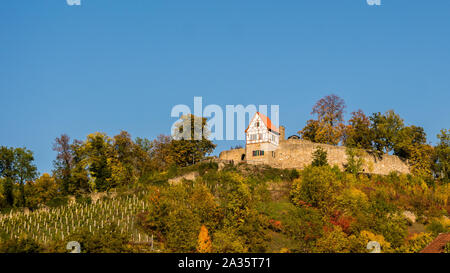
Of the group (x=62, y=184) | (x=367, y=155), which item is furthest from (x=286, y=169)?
(x=62, y=184)

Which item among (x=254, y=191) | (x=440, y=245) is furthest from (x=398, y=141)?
(x=440, y=245)

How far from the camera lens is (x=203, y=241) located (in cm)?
3666

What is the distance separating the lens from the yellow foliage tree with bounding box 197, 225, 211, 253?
117 ft

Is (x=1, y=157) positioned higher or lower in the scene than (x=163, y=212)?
higher

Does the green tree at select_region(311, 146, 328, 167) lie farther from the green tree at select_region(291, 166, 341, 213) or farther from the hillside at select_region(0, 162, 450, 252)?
the green tree at select_region(291, 166, 341, 213)

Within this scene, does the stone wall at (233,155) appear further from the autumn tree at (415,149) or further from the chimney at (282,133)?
the autumn tree at (415,149)

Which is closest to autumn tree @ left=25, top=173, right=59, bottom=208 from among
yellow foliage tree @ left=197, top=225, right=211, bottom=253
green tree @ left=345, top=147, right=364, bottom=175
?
yellow foliage tree @ left=197, top=225, right=211, bottom=253

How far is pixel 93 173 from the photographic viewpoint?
58.1m

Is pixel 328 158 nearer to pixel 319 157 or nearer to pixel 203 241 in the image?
pixel 319 157

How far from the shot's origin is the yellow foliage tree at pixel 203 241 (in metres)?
35.8

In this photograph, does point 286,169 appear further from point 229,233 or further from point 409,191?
point 229,233

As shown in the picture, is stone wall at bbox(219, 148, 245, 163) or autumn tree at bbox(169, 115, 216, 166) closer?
stone wall at bbox(219, 148, 245, 163)

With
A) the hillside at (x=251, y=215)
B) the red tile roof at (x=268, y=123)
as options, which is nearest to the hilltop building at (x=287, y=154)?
the red tile roof at (x=268, y=123)
